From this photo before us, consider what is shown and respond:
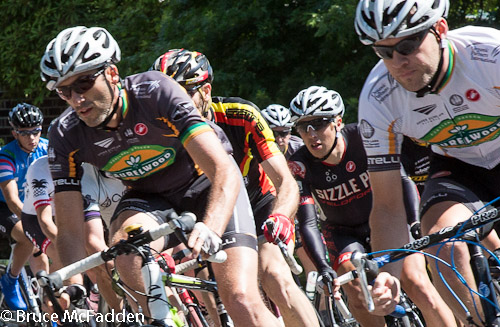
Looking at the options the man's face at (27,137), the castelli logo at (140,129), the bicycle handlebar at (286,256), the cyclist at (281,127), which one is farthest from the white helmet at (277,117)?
the castelli logo at (140,129)

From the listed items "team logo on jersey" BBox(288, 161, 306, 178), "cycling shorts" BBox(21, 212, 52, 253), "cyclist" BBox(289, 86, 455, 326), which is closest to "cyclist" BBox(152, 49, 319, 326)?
"cyclist" BBox(289, 86, 455, 326)

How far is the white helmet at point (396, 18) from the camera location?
4371 mm

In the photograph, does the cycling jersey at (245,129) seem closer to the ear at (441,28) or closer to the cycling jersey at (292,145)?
the ear at (441,28)

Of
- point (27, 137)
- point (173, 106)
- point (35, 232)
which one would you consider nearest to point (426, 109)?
point (173, 106)

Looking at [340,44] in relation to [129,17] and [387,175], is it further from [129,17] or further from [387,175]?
[387,175]

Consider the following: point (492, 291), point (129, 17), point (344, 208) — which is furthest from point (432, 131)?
point (129, 17)

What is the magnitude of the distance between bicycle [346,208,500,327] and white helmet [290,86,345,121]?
3738 mm

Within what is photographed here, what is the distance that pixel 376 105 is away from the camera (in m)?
4.75

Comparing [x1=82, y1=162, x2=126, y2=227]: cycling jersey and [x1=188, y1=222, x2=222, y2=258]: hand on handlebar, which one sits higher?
[x1=188, y1=222, x2=222, y2=258]: hand on handlebar

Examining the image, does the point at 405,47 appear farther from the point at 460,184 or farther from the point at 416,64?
the point at 460,184

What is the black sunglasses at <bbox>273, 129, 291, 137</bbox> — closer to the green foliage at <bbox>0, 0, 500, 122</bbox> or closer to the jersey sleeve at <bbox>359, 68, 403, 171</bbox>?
the green foliage at <bbox>0, 0, 500, 122</bbox>

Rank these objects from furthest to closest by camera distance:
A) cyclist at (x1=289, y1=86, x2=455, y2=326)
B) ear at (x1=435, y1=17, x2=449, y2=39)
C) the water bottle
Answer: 1. cyclist at (x1=289, y1=86, x2=455, y2=326)
2. the water bottle
3. ear at (x1=435, y1=17, x2=449, y2=39)

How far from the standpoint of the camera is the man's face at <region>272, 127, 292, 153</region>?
10016 mm

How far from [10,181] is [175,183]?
5664 millimetres
